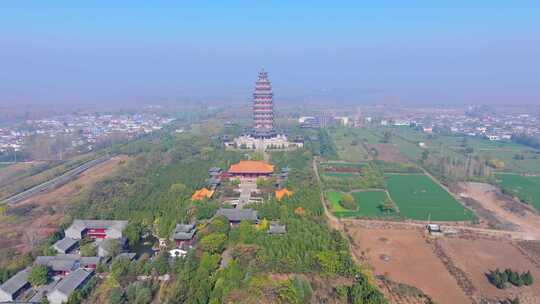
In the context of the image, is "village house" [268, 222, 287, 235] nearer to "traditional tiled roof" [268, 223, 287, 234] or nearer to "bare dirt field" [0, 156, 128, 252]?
"traditional tiled roof" [268, 223, 287, 234]

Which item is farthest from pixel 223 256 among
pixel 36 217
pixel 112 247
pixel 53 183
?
pixel 53 183

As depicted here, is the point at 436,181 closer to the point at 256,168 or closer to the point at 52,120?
the point at 256,168

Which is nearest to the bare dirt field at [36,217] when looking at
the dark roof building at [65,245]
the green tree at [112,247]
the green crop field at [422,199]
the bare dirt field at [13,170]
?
the dark roof building at [65,245]

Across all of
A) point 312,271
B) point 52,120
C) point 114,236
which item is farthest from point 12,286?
point 52,120

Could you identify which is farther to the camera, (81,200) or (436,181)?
(436,181)

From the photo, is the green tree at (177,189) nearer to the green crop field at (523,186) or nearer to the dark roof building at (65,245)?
the dark roof building at (65,245)

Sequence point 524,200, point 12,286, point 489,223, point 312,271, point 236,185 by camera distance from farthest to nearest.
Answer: point 236,185 < point 524,200 < point 489,223 < point 312,271 < point 12,286

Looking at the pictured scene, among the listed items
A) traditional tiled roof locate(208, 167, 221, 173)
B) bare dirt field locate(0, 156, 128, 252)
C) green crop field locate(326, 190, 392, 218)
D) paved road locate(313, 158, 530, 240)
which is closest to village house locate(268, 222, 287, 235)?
paved road locate(313, 158, 530, 240)
